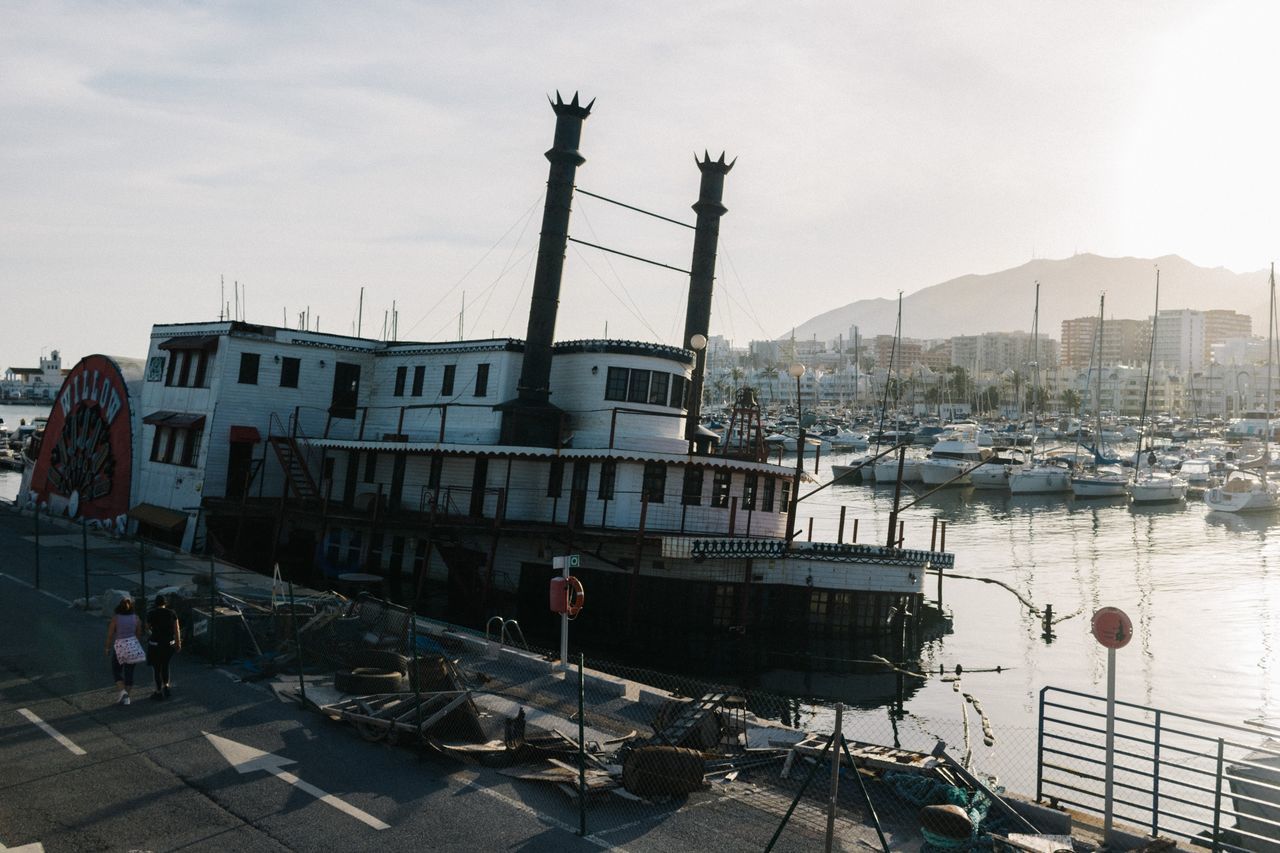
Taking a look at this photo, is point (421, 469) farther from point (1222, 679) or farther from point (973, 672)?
point (1222, 679)

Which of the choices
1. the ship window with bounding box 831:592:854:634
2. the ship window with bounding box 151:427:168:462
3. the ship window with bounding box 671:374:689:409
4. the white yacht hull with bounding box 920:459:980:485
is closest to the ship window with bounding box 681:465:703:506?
the ship window with bounding box 671:374:689:409

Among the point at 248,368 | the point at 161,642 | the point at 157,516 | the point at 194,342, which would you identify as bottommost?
the point at 161,642

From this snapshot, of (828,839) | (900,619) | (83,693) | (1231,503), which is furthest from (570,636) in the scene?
(1231,503)

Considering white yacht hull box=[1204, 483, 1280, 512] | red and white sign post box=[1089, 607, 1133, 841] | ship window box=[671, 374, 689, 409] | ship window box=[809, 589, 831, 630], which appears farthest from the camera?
white yacht hull box=[1204, 483, 1280, 512]

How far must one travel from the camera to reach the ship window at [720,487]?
100ft

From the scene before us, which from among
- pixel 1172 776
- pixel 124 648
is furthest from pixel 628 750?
pixel 1172 776

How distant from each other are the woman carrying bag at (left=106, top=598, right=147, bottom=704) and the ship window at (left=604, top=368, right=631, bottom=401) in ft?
60.7

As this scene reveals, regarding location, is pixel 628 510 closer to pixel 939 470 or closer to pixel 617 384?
pixel 617 384

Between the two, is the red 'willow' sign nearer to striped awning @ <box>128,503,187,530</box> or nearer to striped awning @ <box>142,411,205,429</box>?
striped awning @ <box>128,503,187,530</box>

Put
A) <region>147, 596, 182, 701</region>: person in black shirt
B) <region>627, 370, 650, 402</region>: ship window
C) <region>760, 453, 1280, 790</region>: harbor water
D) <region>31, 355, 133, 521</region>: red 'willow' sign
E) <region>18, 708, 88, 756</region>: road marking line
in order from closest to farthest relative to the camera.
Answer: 1. <region>18, 708, 88, 756</region>: road marking line
2. <region>147, 596, 182, 701</region>: person in black shirt
3. <region>760, 453, 1280, 790</region>: harbor water
4. <region>627, 370, 650, 402</region>: ship window
5. <region>31, 355, 133, 521</region>: red 'willow' sign

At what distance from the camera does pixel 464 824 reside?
11898 mm

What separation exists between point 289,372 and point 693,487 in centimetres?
1930

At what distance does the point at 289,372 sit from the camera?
3962cm

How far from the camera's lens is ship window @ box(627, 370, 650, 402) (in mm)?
32625
